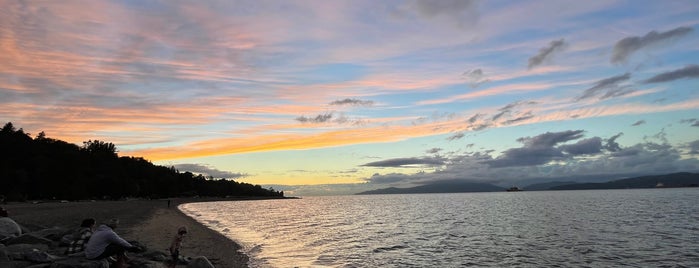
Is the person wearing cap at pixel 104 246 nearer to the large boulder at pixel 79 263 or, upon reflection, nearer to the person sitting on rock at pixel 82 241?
the large boulder at pixel 79 263

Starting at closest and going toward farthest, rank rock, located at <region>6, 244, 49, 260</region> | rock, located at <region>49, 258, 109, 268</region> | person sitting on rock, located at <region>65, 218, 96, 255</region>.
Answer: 1. rock, located at <region>49, 258, 109, 268</region>
2. rock, located at <region>6, 244, 49, 260</region>
3. person sitting on rock, located at <region>65, 218, 96, 255</region>

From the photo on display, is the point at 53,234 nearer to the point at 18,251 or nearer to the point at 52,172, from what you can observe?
the point at 18,251

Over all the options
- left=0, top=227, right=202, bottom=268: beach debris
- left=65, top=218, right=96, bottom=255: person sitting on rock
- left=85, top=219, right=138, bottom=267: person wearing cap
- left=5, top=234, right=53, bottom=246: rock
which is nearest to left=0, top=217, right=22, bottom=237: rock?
left=0, top=227, right=202, bottom=268: beach debris

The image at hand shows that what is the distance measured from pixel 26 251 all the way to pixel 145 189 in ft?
604

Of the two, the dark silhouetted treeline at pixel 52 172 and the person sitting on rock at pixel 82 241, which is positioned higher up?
the dark silhouetted treeline at pixel 52 172

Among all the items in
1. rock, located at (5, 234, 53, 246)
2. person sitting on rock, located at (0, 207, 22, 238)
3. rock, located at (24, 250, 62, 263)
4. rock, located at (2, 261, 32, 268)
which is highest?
person sitting on rock, located at (0, 207, 22, 238)

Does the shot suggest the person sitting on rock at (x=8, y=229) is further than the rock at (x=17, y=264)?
Yes

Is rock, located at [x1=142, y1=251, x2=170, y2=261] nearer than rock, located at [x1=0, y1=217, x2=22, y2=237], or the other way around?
rock, located at [x1=142, y1=251, x2=170, y2=261]

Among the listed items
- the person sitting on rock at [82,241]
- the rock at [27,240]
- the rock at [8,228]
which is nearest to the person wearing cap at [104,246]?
the person sitting on rock at [82,241]

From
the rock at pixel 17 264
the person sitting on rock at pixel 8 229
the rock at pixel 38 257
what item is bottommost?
the rock at pixel 17 264

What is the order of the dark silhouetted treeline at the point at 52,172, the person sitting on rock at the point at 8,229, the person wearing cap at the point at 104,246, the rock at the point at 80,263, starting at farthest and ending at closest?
the dark silhouetted treeline at the point at 52,172 → the person sitting on rock at the point at 8,229 → the person wearing cap at the point at 104,246 → the rock at the point at 80,263

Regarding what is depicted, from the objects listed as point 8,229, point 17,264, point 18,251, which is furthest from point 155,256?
point 8,229

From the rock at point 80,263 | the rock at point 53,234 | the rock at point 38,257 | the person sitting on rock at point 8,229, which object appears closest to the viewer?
the rock at point 80,263

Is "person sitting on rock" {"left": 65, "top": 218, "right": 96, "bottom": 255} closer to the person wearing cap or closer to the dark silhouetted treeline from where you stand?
the person wearing cap
